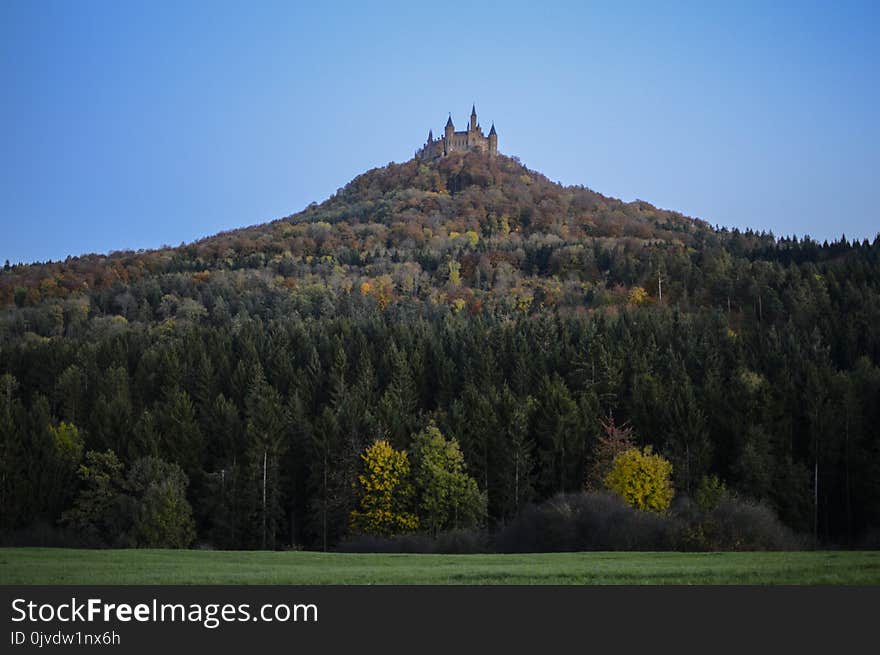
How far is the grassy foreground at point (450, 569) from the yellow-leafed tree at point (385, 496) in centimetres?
3039

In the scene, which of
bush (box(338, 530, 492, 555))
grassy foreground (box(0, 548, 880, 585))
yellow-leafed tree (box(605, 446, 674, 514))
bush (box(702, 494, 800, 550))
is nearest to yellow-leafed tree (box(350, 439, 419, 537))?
bush (box(338, 530, 492, 555))

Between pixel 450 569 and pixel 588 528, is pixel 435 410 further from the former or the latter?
pixel 450 569

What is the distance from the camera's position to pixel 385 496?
7588 centimetres

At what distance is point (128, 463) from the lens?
8394 centimetres

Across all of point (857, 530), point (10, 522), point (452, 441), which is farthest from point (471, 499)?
point (10, 522)

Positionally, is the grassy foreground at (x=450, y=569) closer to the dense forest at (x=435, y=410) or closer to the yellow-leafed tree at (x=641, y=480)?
the yellow-leafed tree at (x=641, y=480)

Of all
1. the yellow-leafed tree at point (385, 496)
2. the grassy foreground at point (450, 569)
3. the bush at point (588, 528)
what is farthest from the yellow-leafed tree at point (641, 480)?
the grassy foreground at point (450, 569)

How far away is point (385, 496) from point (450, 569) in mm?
40528

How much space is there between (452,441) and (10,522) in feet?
121

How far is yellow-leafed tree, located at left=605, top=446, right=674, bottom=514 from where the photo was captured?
225ft

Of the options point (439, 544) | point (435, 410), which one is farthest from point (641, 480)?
point (435, 410)

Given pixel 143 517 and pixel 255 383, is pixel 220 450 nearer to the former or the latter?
pixel 255 383

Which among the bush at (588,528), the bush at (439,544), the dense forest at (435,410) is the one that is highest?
the dense forest at (435,410)

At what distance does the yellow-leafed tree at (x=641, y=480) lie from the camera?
68.6 meters
